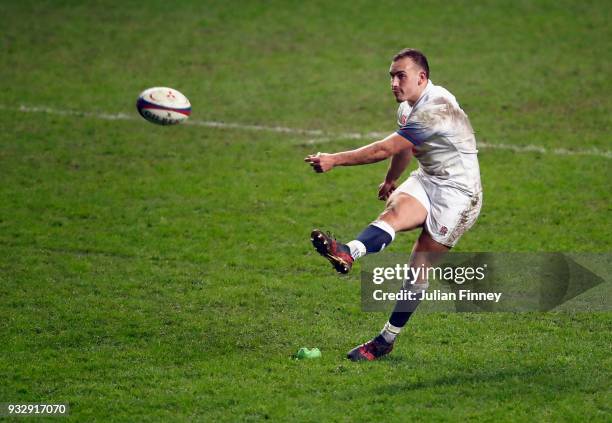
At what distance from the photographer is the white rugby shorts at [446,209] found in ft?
29.8

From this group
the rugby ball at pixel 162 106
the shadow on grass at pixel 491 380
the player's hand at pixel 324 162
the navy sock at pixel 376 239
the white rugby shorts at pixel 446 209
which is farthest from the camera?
the rugby ball at pixel 162 106

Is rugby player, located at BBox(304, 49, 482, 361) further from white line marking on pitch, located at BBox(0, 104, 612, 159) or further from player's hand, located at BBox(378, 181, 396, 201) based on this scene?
white line marking on pitch, located at BBox(0, 104, 612, 159)

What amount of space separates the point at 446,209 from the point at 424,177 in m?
0.41

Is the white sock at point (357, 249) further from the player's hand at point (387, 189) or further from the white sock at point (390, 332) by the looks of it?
the player's hand at point (387, 189)

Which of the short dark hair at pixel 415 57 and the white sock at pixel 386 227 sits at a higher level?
the short dark hair at pixel 415 57

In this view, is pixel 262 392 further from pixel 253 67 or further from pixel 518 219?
pixel 253 67

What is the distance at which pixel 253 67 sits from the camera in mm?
20281

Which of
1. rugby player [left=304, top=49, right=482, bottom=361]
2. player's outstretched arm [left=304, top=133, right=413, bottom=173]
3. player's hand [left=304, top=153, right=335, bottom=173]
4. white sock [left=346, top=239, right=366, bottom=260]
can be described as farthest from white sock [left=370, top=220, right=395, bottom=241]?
player's hand [left=304, top=153, right=335, bottom=173]

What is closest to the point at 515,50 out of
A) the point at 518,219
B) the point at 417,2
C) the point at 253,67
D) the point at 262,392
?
the point at 417,2

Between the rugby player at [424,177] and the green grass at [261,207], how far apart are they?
3.14 ft

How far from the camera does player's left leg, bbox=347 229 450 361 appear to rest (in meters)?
9.20

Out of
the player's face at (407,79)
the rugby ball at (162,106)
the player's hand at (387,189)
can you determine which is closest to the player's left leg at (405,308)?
the player's hand at (387,189)

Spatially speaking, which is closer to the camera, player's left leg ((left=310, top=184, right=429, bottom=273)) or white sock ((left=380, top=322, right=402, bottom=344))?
player's left leg ((left=310, top=184, right=429, bottom=273))

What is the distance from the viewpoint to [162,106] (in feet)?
39.2
